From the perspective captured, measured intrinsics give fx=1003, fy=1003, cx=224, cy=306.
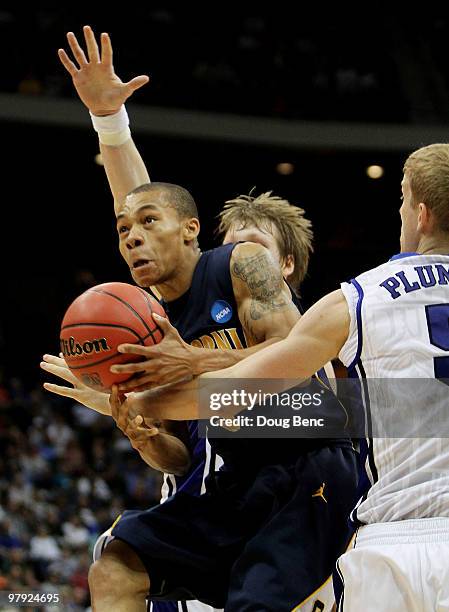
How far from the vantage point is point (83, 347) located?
11.9 ft

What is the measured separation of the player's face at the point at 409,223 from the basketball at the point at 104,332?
3.13 feet

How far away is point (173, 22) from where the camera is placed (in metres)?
15.8

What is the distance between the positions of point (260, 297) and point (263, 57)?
1230 cm

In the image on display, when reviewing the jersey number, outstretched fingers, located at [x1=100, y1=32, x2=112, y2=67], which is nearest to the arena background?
outstretched fingers, located at [x1=100, y1=32, x2=112, y2=67]

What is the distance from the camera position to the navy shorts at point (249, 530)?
151 inches

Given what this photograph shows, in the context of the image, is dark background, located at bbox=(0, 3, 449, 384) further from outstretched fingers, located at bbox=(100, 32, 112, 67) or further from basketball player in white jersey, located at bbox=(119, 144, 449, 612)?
basketball player in white jersey, located at bbox=(119, 144, 449, 612)

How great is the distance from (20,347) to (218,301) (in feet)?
40.5

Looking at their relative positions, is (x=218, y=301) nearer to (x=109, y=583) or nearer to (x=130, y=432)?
(x=130, y=432)

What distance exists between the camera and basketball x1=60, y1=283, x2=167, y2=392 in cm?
359

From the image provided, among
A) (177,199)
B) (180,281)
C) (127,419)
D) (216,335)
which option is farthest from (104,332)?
(177,199)

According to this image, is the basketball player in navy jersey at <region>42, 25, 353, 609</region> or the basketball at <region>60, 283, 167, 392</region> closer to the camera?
the basketball at <region>60, 283, 167, 392</region>

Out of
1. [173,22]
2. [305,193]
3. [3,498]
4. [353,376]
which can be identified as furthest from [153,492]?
[353,376]

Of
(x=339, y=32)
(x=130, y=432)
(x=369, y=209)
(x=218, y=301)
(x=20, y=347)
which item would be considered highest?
(x=339, y=32)

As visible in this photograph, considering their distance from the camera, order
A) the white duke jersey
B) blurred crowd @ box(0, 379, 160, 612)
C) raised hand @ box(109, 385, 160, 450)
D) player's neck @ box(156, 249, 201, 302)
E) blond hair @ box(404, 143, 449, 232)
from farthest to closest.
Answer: blurred crowd @ box(0, 379, 160, 612)
player's neck @ box(156, 249, 201, 302)
raised hand @ box(109, 385, 160, 450)
blond hair @ box(404, 143, 449, 232)
the white duke jersey
